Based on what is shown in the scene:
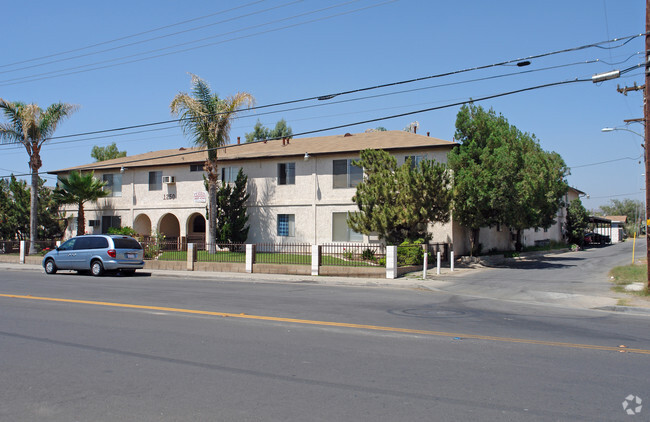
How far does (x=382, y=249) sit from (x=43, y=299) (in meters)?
16.6

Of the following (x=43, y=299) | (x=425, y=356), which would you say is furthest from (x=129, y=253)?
(x=425, y=356)

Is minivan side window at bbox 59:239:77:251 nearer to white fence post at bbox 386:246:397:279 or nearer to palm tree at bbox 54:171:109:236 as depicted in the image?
palm tree at bbox 54:171:109:236

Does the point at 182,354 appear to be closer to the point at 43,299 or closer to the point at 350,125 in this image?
the point at 43,299

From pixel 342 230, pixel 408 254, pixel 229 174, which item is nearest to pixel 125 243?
pixel 229 174

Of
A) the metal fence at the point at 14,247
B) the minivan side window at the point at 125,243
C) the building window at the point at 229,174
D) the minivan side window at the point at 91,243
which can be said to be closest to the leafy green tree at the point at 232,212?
the building window at the point at 229,174

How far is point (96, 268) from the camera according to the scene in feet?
72.1

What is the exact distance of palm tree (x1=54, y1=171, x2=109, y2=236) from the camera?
A: 3291 cm

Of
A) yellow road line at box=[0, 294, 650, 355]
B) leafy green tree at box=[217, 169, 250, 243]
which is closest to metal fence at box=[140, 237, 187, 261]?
leafy green tree at box=[217, 169, 250, 243]

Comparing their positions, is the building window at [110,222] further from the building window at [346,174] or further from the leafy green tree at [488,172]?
the leafy green tree at [488,172]

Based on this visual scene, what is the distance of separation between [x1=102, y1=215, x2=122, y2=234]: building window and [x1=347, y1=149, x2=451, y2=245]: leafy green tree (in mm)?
19005

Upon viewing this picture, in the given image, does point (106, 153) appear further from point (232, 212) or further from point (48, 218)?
point (232, 212)

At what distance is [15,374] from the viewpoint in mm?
6484

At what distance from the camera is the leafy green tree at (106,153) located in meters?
62.7

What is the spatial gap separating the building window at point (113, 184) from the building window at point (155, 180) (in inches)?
108
